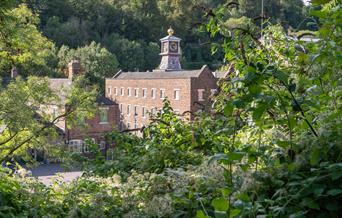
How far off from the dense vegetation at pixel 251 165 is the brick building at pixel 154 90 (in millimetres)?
20331

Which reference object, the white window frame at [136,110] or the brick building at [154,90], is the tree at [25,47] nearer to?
the brick building at [154,90]

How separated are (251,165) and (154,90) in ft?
92.8

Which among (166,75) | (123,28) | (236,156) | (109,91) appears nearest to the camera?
(236,156)

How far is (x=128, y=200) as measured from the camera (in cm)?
206

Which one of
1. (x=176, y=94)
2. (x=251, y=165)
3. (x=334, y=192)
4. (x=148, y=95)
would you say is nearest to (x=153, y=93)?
(x=148, y=95)

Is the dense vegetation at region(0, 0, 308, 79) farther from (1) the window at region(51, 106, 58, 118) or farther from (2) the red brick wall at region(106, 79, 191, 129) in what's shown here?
(1) the window at region(51, 106, 58, 118)

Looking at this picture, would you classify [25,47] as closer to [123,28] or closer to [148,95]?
[148,95]

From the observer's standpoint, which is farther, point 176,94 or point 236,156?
point 176,94

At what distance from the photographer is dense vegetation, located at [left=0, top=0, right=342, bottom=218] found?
53.7 inches

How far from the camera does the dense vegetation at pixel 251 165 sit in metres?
1.36

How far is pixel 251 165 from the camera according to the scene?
1.90m

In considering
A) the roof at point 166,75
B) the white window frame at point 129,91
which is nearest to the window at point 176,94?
the roof at point 166,75

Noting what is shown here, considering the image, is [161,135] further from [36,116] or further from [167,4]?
[167,4]

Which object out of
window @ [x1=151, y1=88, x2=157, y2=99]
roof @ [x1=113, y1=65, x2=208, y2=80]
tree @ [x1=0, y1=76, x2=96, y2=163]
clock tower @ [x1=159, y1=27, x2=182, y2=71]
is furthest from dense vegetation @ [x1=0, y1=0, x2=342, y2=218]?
clock tower @ [x1=159, y1=27, x2=182, y2=71]
